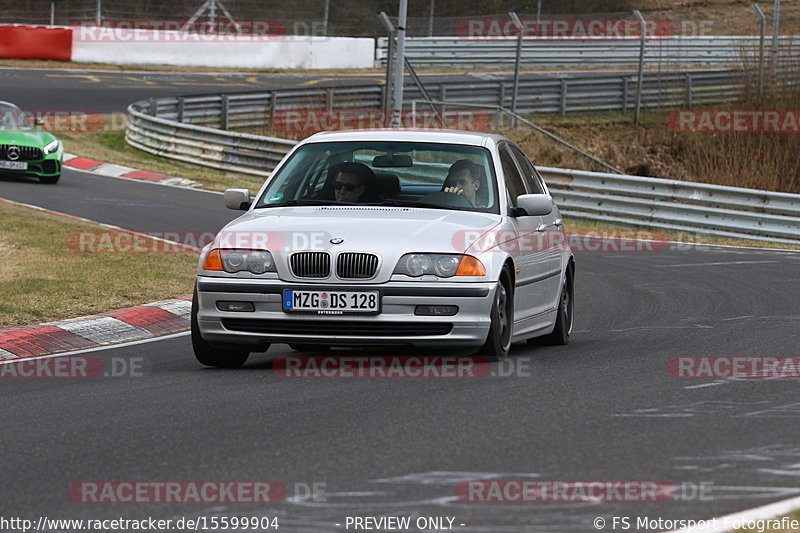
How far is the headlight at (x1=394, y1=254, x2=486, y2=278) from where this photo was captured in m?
8.12

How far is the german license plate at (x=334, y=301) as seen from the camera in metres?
8.09

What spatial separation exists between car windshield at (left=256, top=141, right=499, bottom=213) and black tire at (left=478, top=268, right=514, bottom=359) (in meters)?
0.66

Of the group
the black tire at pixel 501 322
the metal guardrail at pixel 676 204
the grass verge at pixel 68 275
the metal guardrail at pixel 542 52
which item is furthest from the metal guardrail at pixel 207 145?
the black tire at pixel 501 322

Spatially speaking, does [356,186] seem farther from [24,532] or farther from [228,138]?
[228,138]

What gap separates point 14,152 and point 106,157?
636cm

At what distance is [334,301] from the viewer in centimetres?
810

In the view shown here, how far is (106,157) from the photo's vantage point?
97.3 feet

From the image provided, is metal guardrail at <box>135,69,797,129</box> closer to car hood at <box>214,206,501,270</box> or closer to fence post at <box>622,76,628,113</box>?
fence post at <box>622,76,628,113</box>

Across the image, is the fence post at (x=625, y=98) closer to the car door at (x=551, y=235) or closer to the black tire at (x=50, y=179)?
the black tire at (x=50, y=179)

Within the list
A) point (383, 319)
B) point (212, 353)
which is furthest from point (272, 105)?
point (383, 319)

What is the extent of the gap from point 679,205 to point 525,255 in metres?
14.4

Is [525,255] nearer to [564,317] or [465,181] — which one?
[465,181]

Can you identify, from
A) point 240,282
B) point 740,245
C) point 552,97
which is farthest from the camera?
point 552,97

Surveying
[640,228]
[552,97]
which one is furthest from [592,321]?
[552,97]
